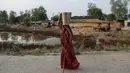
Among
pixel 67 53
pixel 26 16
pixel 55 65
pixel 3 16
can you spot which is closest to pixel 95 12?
pixel 26 16

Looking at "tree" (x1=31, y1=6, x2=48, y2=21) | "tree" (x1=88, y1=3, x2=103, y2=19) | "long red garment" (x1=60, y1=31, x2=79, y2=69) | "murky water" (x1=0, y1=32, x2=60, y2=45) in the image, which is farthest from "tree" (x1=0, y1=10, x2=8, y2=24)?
"long red garment" (x1=60, y1=31, x2=79, y2=69)

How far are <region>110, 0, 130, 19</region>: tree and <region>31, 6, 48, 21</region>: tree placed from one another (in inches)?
1479

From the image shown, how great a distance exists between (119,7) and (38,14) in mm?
41337

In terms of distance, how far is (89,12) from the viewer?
9875 centimetres

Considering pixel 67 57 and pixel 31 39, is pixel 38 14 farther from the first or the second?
pixel 67 57

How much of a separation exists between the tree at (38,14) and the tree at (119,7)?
37558 mm

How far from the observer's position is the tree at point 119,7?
92.5 metres

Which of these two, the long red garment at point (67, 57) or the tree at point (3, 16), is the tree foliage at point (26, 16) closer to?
the tree at point (3, 16)

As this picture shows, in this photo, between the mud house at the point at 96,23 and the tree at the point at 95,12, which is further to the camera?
the tree at the point at 95,12

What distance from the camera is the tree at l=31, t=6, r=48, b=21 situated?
4592 inches

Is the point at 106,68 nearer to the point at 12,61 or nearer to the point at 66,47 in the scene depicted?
the point at 66,47

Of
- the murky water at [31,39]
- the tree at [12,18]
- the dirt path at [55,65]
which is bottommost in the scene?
the murky water at [31,39]

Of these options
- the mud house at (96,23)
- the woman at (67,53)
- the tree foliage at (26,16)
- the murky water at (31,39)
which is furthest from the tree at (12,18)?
the woman at (67,53)

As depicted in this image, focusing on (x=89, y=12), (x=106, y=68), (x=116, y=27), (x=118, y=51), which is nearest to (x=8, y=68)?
(x=106, y=68)
